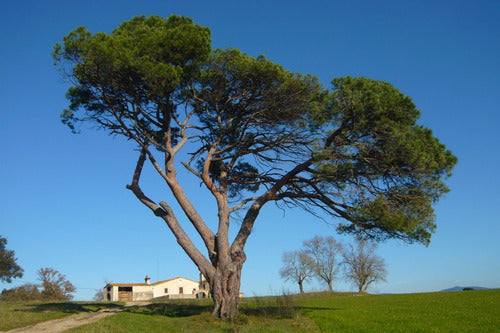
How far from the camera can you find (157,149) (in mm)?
16906

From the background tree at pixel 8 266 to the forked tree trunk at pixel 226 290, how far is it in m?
42.1

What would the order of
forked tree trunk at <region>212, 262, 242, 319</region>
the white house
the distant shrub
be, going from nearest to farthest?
forked tree trunk at <region>212, 262, 242, 319</region> < the distant shrub < the white house

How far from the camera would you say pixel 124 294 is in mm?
49250

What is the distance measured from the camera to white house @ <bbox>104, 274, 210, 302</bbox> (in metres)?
47.9

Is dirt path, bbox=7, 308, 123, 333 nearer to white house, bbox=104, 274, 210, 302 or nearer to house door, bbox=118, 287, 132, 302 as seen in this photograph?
white house, bbox=104, 274, 210, 302

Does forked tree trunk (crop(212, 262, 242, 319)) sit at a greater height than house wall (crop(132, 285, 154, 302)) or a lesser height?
greater

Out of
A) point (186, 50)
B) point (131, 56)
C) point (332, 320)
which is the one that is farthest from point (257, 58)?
point (332, 320)

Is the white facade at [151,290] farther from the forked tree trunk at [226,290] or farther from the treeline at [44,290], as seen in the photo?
the forked tree trunk at [226,290]

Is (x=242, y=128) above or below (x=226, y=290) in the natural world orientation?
above

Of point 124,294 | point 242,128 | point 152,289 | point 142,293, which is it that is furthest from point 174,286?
point 242,128

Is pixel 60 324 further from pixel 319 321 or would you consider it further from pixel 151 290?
pixel 151 290

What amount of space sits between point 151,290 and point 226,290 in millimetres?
43574

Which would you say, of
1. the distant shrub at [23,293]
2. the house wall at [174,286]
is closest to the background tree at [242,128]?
the distant shrub at [23,293]

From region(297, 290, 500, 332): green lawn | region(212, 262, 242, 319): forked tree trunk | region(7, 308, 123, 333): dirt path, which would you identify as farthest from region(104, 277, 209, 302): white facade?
region(297, 290, 500, 332): green lawn
